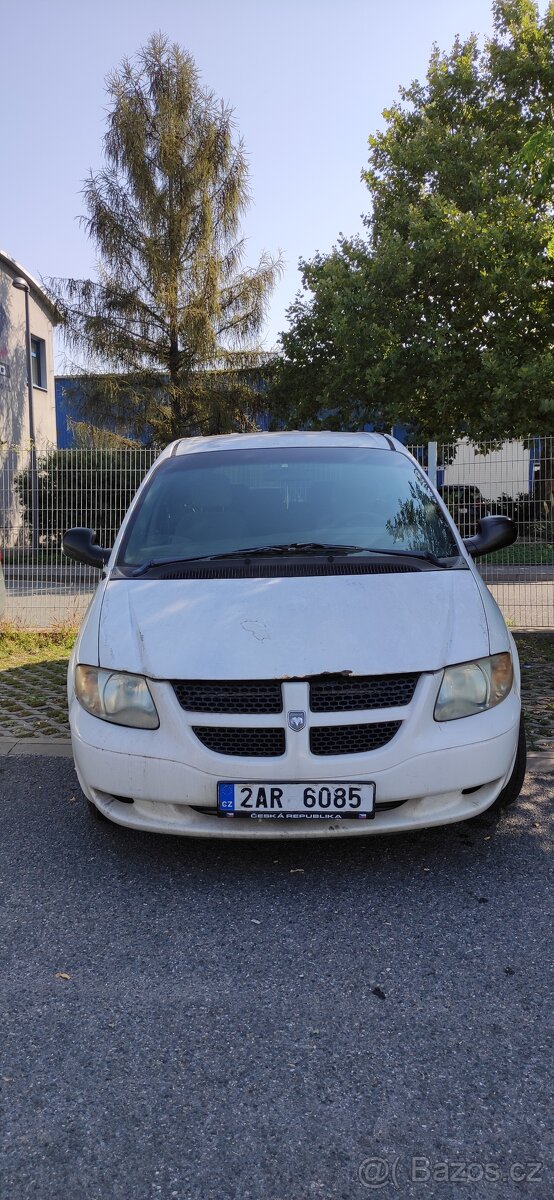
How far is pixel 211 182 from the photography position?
23375 millimetres

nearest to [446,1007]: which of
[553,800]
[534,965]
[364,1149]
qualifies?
[534,965]

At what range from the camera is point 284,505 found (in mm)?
4133

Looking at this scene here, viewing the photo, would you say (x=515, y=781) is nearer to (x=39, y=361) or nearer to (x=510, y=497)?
(x=510, y=497)

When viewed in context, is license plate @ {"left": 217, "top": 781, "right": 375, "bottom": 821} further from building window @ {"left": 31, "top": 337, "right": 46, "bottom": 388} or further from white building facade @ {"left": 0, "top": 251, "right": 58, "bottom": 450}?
building window @ {"left": 31, "top": 337, "right": 46, "bottom": 388}

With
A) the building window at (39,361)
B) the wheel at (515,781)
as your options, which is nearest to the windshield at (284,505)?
the wheel at (515,781)

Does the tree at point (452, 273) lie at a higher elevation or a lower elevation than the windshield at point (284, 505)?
higher

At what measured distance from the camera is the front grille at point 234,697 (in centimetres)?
290

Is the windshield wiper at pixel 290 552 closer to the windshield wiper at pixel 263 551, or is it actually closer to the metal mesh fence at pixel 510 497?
the windshield wiper at pixel 263 551

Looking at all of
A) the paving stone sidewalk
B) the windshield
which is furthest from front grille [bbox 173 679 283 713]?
the paving stone sidewalk

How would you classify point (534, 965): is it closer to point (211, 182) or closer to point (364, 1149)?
point (364, 1149)

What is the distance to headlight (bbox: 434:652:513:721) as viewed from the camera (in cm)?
298

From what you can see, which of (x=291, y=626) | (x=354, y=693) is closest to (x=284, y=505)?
(x=291, y=626)

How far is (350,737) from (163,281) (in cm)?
2192

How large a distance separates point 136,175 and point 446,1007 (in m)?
24.5
